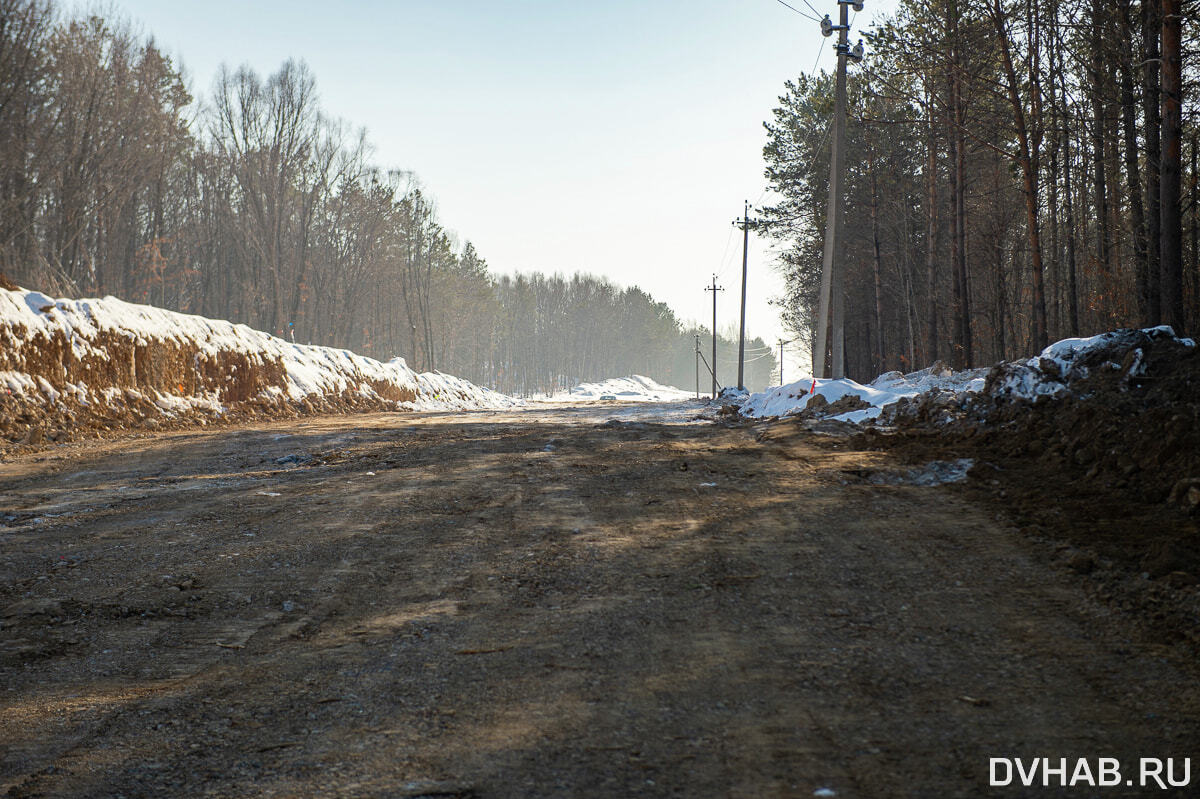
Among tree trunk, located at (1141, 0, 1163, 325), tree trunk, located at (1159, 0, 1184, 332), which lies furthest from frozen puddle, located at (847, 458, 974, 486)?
tree trunk, located at (1141, 0, 1163, 325)

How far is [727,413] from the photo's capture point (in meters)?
19.1

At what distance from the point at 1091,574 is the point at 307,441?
35.2ft

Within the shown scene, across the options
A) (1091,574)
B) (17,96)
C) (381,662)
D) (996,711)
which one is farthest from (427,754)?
(17,96)

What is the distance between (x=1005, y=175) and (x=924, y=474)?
2533cm

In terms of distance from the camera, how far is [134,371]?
14758 mm

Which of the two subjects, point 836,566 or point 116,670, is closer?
point 116,670

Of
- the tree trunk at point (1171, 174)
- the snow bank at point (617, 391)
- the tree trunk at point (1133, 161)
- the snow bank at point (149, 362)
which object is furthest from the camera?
the snow bank at point (617, 391)

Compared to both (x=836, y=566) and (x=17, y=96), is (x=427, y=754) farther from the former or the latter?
(x=17, y=96)

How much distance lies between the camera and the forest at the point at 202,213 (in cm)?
2275

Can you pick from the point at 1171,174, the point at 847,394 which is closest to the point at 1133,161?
the point at 1171,174

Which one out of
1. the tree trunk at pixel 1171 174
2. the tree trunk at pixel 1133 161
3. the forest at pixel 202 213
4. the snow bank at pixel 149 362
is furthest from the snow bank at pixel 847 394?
the forest at pixel 202 213

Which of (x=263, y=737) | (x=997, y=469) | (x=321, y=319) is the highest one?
(x=321, y=319)

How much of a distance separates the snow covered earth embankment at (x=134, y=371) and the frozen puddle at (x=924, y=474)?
11.6 m

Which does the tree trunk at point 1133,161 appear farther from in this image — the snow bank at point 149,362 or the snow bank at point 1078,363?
the snow bank at point 149,362
